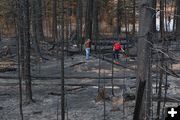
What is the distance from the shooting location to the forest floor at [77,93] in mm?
16125

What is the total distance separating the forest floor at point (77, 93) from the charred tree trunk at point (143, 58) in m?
5.94

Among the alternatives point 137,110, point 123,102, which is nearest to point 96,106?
point 123,102

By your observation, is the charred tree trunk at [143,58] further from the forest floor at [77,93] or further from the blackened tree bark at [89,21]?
the blackened tree bark at [89,21]

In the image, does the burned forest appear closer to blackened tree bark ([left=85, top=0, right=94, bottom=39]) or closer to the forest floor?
the forest floor

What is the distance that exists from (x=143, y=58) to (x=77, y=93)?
10458mm

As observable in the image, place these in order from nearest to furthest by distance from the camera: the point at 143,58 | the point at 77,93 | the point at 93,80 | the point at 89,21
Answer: the point at 143,58
the point at 77,93
the point at 93,80
the point at 89,21

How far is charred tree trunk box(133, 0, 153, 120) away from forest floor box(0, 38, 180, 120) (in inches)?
234

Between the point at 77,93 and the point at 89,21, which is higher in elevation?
the point at 89,21

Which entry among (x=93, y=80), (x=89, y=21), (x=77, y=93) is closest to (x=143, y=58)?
(x=77, y=93)

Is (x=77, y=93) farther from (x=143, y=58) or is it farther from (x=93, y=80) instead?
(x=143, y=58)

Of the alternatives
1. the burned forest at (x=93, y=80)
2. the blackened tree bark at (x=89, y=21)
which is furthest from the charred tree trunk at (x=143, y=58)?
the blackened tree bark at (x=89, y=21)

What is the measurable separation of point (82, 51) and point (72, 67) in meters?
6.33

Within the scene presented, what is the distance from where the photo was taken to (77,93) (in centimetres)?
1922

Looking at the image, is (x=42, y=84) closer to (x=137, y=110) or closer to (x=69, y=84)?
(x=69, y=84)
